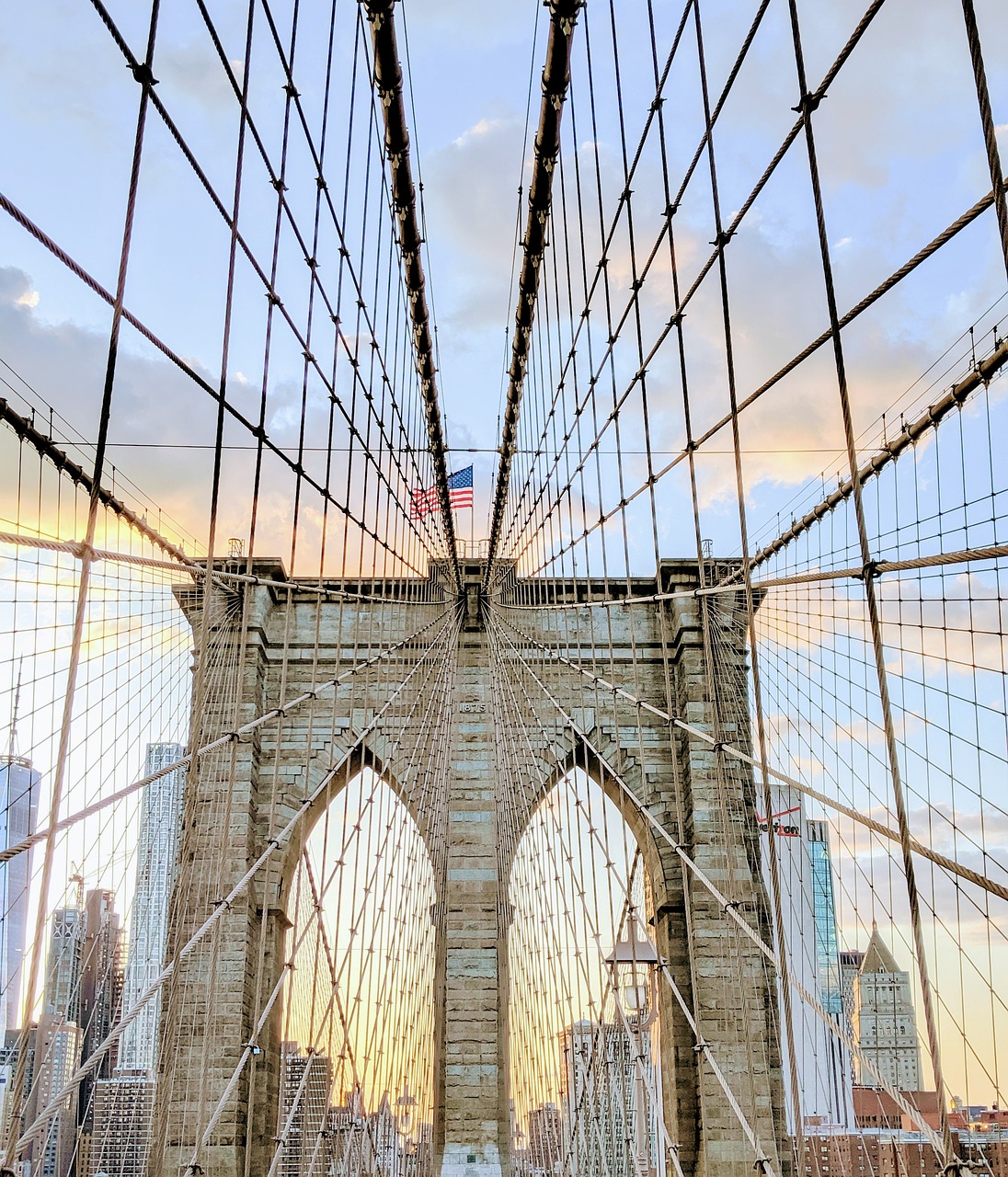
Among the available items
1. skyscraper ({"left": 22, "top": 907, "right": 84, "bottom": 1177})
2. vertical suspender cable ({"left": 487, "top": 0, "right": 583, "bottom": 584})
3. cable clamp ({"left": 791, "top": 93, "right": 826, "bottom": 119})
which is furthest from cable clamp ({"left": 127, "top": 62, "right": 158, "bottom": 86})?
skyscraper ({"left": 22, "top": 907, "right": 84, "bottom": 1177})

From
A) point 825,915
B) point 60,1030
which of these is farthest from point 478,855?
point 825,915

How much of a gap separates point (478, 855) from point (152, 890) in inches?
161

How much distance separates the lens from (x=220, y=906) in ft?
19.0

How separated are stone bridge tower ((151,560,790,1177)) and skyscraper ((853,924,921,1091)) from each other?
1.38 metres

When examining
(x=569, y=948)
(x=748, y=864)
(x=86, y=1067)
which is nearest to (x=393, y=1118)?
(x=569, y=948)

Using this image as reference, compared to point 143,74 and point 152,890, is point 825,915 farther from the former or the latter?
point 143,74

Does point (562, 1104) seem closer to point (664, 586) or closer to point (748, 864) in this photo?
point (748, 864)

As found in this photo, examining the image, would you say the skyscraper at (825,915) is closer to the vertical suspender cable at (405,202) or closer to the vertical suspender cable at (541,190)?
the vertical suspender cable at (541,190)

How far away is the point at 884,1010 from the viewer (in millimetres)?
21312

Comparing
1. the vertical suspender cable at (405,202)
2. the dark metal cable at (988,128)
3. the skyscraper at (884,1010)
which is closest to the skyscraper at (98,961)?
the vertical suspender cable at (405,202)

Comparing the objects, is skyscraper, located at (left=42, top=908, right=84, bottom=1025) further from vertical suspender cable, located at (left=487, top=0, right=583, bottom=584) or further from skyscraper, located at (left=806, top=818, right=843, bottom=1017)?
vertical suspender cable, located at (left=487, top=0, right=583, bottom=584)

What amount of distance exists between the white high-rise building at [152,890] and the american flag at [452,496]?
15.9 ft

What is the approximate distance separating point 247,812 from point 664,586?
6.21 meters

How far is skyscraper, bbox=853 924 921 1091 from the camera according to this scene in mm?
15172
